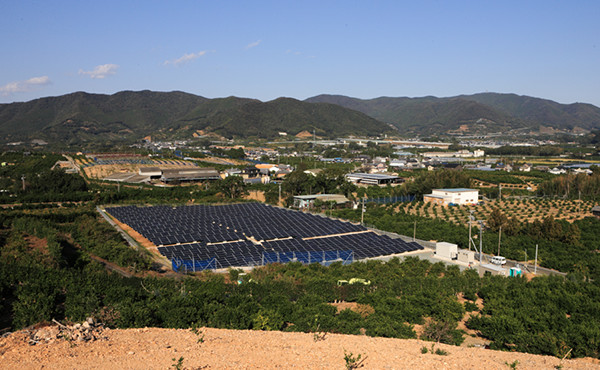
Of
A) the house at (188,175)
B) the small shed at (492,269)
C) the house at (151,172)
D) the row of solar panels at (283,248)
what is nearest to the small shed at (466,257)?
the small shed at (492,269)

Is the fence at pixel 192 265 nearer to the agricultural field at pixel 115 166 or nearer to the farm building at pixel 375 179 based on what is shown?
the farm building at pixel 375 179

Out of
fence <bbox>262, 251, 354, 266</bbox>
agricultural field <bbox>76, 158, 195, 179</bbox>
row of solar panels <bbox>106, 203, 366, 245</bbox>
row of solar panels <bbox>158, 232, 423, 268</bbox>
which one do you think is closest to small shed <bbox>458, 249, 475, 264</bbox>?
row of solar panels <bbox>158, 232, 423, 268</bbox>

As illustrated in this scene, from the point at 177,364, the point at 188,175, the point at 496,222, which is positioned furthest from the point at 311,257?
the point at 188,175

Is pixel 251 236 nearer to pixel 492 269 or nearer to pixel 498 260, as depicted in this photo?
pixel 492 269

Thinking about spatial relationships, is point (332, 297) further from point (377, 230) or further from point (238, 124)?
point (238, 124)

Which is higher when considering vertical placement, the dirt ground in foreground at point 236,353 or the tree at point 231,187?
the dirt ground in foreground at point 236,353

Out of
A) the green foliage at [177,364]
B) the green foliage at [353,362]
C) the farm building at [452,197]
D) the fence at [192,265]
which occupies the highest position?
the green foliage at [177,364]
